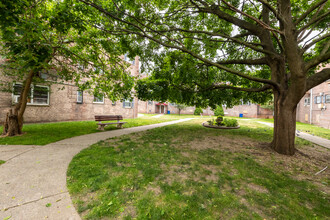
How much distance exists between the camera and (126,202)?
2307 mm

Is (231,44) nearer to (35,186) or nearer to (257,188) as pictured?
(257,188)

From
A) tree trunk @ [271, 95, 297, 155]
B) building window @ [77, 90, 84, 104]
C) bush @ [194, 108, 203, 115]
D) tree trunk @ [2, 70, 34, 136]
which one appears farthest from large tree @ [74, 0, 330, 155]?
bush @ [194, 108, 203, 115]

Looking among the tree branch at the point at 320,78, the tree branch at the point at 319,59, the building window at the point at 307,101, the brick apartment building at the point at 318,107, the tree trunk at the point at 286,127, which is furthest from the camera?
the building window at the point at 307,101

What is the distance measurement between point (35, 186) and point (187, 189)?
9.92 feet

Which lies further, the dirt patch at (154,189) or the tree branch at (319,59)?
the tree branch at (319,59)

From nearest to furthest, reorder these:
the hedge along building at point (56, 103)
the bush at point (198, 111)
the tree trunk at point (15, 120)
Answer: the tree trunk at point (15, 120) → the hedge along building at point (56, 103) → the bush at point (198, 111)

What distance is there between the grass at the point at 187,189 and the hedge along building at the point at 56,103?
5658 millimetres

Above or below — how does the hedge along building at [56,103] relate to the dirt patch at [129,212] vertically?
above

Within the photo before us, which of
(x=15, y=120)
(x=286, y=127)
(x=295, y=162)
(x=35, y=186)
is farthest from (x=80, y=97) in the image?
(x=295, y=162)

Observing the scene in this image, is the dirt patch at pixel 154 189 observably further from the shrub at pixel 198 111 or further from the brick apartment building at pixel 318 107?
the shrub at pixel 198 111

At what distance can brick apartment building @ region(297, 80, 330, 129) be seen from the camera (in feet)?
53.2

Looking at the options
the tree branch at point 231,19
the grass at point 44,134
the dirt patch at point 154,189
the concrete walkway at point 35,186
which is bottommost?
the dirt patch at point 154,189

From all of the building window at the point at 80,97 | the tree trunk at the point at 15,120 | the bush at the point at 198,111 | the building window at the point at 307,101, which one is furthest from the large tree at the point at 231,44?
the bush at the point at 198,111

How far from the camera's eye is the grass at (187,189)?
2158 mm
